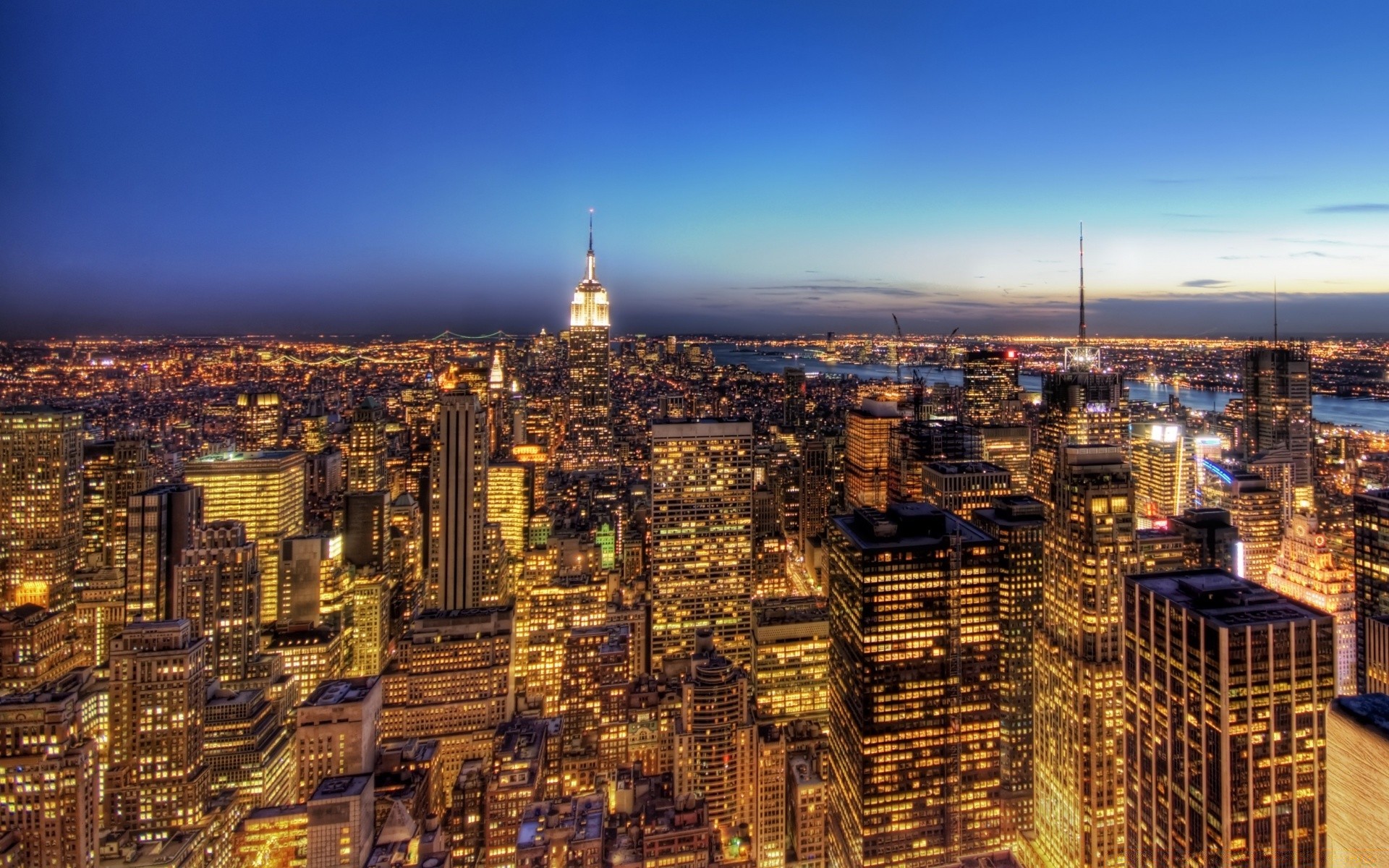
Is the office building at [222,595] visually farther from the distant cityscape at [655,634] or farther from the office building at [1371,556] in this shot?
the office building at [1371,556]

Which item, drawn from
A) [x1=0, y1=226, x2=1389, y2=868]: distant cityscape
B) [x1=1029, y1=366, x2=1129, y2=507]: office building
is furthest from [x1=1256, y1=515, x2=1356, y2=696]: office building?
[x1=1029, y1=366, x2=1129, y2=507]: office building

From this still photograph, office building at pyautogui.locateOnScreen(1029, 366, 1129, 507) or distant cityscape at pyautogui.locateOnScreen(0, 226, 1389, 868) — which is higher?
office building at pyautogui.locateOnScreen(1029, 366, 1129, 507)

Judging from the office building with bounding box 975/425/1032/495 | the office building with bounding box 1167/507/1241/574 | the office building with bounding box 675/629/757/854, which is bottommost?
the office building with bounding box 675/629/757/854

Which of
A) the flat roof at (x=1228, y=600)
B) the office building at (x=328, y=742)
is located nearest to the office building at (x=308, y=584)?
the office building at (x=328, y=742)

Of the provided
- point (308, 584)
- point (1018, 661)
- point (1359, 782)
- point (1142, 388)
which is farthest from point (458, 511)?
point (1142, 388)

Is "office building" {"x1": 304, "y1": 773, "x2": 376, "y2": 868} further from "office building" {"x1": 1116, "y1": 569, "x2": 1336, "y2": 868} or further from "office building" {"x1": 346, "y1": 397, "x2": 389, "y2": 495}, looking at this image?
"office building" {"x1": 346, "y1": 397, "x2": 389, "y2": 495}

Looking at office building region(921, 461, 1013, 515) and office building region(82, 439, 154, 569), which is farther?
office building region(921, 461, 1013, 515)

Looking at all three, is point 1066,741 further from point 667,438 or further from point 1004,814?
point 667,438
